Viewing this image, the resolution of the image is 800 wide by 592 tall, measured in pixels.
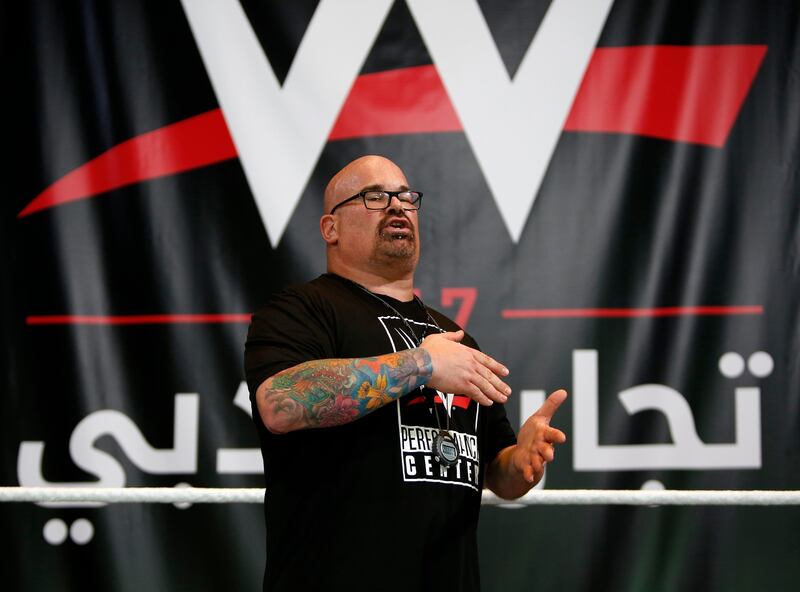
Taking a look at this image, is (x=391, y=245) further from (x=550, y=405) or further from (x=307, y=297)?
(x=550, y=405)

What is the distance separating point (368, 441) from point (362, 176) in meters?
0.62

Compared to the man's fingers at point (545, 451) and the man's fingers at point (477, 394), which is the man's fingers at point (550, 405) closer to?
the man's fingers at point (545, 451)

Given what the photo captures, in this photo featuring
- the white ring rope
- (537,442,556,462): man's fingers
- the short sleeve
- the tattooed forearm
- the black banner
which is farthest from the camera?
the black banner

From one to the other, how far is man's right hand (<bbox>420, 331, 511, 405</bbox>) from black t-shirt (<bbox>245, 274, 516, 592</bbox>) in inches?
6.1

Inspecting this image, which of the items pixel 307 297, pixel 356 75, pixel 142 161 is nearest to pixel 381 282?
pixel 307 297

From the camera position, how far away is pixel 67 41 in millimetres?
3100

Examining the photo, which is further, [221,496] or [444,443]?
[221,496]

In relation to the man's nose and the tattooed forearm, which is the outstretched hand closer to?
the tattooed forearm

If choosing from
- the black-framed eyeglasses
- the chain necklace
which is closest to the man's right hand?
the chain necklace

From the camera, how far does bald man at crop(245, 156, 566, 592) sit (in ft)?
5.36

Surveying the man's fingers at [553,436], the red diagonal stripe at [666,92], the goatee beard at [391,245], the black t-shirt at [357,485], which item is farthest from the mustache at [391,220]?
the red diagonal stripe at [666,92]

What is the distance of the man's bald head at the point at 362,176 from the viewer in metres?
2.07

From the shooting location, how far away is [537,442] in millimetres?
1846

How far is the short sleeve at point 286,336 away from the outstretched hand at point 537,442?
0.43 metres
